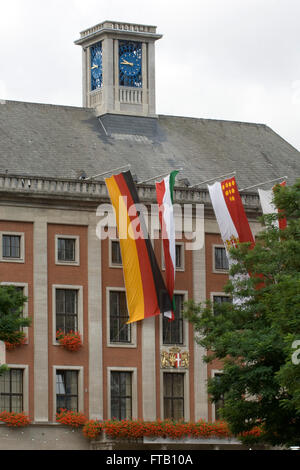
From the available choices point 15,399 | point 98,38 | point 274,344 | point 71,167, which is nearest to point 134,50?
point 98,38

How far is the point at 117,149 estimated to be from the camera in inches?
4296

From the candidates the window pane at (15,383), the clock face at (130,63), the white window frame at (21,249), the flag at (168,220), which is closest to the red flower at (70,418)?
the window pane at (15,383)

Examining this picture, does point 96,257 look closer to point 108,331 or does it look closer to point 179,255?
point 108,331

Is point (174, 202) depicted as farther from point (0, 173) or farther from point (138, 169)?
point (0, 173)

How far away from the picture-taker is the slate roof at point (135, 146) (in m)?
105

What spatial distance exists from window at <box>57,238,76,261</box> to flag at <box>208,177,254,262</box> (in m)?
8.32

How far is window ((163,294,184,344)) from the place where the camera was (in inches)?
4075

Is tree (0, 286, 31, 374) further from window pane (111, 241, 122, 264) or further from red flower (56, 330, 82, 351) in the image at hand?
window pane (111, 241, 122, 264)

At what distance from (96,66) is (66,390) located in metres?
21.8

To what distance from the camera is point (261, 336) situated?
261 feet

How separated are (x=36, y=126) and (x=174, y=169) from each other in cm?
854

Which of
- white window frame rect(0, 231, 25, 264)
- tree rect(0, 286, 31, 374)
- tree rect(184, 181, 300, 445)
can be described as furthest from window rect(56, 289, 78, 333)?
tree rect(0, 286, 31, 374)

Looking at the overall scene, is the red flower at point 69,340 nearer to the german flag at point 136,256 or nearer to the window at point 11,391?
the window at point 11,391

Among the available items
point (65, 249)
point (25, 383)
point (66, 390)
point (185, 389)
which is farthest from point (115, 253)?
point (25, 383)
